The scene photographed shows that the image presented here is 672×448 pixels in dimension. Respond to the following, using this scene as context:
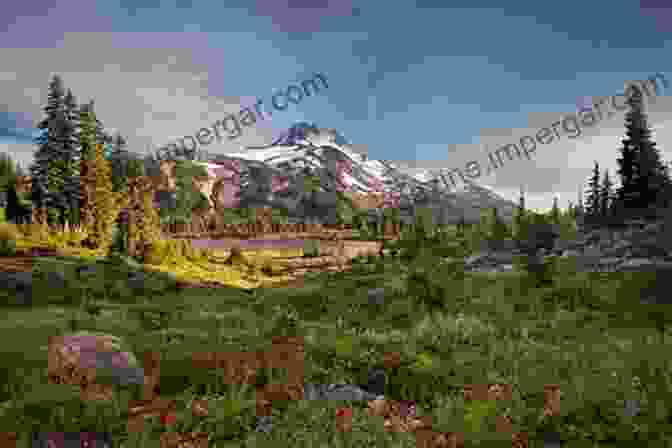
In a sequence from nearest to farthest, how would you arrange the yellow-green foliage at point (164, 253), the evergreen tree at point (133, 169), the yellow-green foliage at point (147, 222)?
the yellow-green foliage at point (164, 253) < the yellow-green foliage at point (147, 222) < the evergreen tree at point (133, 169)

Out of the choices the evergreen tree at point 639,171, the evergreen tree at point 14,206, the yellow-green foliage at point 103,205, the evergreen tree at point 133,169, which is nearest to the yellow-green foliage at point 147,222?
the evergreen tree at point 133,169

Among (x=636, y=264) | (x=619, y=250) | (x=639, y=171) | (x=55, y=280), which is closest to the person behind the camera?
(x=55, y=280)

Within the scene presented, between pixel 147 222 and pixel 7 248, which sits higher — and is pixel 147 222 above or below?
above

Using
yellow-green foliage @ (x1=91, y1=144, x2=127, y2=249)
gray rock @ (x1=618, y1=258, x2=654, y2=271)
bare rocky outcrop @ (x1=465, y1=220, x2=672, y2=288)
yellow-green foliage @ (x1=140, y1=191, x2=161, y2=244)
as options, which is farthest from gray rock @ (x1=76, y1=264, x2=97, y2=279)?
gray rock @ (x1=618, y1=258, x2=654, y2=271)

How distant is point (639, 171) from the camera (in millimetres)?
53094

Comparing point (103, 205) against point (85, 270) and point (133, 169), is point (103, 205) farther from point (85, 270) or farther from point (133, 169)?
point (85, 270)

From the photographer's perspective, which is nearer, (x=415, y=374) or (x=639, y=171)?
(x=415, y=374)

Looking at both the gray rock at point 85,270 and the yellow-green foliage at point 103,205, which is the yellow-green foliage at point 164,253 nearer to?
the yellow-green foliage at point 103,205

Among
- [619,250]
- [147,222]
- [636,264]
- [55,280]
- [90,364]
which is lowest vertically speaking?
[55,280]

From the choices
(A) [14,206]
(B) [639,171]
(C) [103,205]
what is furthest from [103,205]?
(B) [639,171]

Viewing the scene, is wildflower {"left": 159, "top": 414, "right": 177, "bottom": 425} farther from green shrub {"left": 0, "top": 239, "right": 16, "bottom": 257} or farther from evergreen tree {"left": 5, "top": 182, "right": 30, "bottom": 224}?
evergreen tree {"left": 5, "top": 182, "right": 30, "bottom": 224}

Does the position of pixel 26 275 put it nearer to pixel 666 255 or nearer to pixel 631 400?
pixel 631 400

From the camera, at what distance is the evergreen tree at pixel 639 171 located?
5244cm

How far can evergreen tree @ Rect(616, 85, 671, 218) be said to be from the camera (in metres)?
52.4
